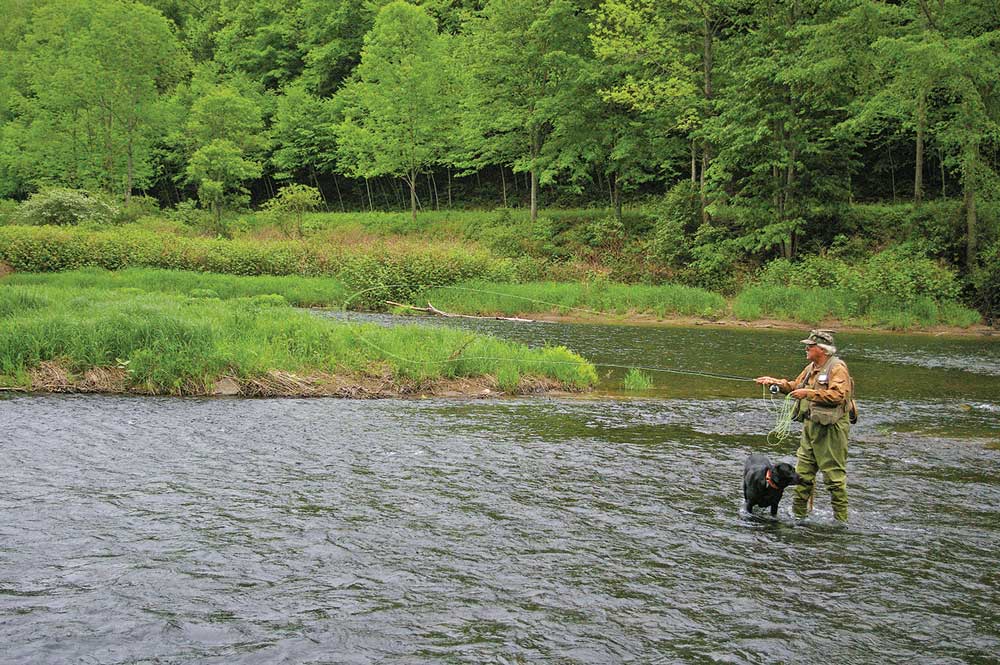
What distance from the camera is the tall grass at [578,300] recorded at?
28.0 m

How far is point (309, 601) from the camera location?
20.6 feet

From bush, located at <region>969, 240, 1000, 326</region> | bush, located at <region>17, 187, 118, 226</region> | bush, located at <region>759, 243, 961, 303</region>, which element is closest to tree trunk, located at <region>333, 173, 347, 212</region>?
bush, located at <region>17, 187, 118, 226</region>

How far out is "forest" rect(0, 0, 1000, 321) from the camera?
2744 centimetres

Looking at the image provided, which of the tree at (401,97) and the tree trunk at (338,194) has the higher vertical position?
the tree at (401,97)

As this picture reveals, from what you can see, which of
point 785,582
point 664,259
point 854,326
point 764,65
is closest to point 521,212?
point 664,259

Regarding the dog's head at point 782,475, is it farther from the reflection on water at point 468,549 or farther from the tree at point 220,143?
the tree at point 220,143

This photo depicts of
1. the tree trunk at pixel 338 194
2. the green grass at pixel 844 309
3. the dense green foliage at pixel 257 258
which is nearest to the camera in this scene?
the green grass at pixel 844 309

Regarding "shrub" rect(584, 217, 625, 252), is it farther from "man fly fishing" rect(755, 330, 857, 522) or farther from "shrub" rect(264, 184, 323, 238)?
"man fly fishing" rect(755, 330, 857, 522)

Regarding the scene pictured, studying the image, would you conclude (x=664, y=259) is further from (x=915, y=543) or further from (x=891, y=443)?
(x=915, y=543)

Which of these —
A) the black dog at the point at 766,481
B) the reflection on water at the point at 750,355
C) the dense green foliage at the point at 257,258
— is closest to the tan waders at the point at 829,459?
the black dog at the point at 766,481

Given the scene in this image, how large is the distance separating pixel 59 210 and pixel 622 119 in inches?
1037

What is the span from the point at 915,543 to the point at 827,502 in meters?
1.41

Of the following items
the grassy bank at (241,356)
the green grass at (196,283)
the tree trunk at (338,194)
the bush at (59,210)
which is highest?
the tree trunk at (338,194)

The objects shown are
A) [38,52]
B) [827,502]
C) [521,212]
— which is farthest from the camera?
[38,52]
